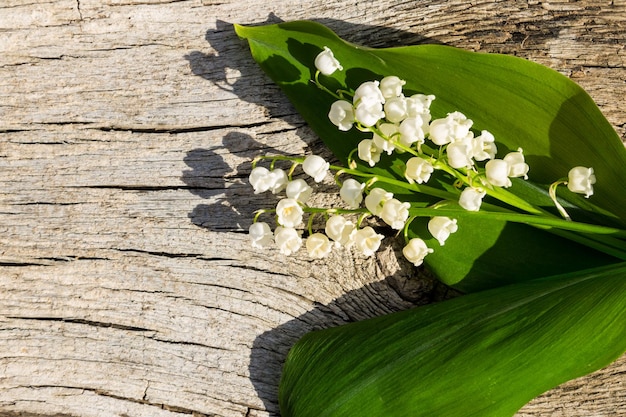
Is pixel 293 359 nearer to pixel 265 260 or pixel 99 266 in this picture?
pixel 265 260

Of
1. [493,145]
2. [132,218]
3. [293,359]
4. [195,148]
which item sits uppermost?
[493,145]

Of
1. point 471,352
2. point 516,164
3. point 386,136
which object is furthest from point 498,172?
point 471,352

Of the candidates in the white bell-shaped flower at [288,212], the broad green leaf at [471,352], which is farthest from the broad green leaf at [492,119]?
the white bell-shaped flower at [288,212]

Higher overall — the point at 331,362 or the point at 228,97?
the point at 228,97

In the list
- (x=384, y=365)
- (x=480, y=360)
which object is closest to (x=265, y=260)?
(x=384, y=365)

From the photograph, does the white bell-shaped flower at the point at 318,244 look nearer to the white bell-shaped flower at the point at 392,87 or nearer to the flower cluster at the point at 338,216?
the flower cluster at the point at 338,216

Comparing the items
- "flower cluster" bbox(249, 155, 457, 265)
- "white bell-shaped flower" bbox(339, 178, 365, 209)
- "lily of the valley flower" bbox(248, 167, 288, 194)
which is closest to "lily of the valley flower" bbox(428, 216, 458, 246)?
"flower cluster" bbox(249, 155, 457, 265)

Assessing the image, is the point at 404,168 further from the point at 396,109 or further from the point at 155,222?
the point at 155,222

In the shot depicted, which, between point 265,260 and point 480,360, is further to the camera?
point 265,260
